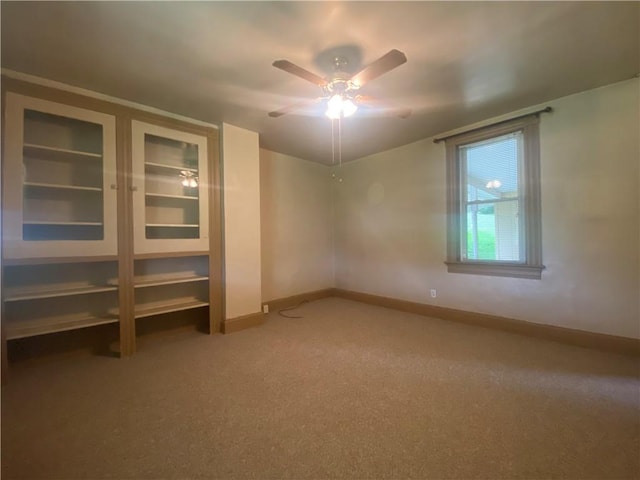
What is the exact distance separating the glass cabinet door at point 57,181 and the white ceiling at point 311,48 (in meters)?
0.33

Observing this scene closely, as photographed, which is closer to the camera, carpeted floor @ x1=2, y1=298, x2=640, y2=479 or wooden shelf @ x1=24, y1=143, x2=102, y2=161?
carpeted floor @ x1=2, y1=298, x2=640, y2=479

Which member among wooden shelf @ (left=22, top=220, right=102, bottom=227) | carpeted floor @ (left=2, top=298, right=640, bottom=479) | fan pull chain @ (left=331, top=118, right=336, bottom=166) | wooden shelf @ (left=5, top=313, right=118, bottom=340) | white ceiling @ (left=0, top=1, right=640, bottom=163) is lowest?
carpeted floor @ (left=2, top=298, right=640, bottom=479)

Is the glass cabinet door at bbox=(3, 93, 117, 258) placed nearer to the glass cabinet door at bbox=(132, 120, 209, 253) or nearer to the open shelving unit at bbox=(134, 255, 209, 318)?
the glass cabinet door at bbox=(132, 120, 209, 253)

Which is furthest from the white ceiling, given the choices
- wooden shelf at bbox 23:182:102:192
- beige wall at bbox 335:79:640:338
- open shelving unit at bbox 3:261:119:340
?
open shelving unit at bbox 3:261:119:340

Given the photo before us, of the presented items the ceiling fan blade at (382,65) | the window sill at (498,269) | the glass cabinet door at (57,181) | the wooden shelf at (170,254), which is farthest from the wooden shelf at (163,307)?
the window sill at (498,269)

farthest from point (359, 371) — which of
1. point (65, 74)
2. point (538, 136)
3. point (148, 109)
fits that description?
point (65, 74)

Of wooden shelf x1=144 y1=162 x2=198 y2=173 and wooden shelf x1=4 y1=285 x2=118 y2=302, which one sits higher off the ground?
wooden shelf x1=144 y1=162 x2=198 y2=173

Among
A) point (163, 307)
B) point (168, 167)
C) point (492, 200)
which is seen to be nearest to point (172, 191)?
point (168, 167)

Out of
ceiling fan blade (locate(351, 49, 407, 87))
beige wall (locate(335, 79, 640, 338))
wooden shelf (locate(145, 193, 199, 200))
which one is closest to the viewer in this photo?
ceiling fan blade (locate(351, 49, 407, 87))

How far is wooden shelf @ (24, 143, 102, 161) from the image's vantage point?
83.6 inches

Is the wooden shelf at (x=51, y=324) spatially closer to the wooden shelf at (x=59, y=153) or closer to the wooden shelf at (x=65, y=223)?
the wooden shelf at (x=65, y=223)

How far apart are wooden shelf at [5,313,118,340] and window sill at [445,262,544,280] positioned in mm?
3653

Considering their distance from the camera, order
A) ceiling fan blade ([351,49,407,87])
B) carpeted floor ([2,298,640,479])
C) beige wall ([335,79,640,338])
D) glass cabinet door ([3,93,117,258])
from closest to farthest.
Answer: carpeted floor ([2,298,640,479]) → ceiling fan blade ([351,49,407,87]) → glass cabinet door ([3,93,117,258]) → beige wall ([335,79,640,338])

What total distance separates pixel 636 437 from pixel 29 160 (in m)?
4.38
